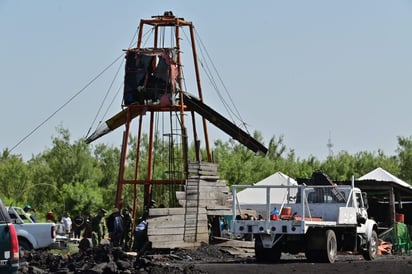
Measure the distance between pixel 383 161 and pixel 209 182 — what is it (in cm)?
5173

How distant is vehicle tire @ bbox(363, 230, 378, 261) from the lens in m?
33.1

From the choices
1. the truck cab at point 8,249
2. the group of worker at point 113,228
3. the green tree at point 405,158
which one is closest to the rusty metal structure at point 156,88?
the group of worker at point 113,228

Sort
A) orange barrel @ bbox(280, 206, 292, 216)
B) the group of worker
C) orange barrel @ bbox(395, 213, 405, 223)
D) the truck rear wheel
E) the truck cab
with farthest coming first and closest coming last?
orange barrel @ bbox(395, 213, 405, 223) < the group of worker < orange barrel @ bbox(280, 206, 292, 216) < the truck rear wheel < the truck cab

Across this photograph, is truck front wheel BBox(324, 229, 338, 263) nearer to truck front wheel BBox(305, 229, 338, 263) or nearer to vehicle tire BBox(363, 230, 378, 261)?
truck front wheel BBox(305, 229, 338, 263)

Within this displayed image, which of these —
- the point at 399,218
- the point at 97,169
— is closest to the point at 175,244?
the point at 399,218

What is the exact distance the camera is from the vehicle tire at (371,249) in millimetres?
33125

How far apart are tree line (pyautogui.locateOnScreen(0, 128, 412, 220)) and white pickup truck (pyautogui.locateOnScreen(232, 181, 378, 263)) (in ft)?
108

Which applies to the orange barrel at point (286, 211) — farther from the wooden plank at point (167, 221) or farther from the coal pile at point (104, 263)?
the wooden plank at point (167, 221)

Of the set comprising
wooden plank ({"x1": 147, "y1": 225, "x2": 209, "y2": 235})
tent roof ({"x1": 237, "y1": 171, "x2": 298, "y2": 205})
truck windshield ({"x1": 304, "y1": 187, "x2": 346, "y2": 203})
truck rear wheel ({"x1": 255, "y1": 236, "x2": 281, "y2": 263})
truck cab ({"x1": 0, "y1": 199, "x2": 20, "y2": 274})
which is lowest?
truck cab ({"x1": 0, "y1": 199, "x2": 20, "y2": 274})

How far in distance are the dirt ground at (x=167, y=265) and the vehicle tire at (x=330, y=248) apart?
44cm

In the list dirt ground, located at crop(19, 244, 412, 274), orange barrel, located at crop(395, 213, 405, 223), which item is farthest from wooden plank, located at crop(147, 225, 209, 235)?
orange barrel, located at crop(395, 213, 405, 223)

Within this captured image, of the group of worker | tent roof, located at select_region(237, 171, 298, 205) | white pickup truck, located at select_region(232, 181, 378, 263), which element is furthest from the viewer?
tent roof, located at select_region(237, 171, 298, 205)

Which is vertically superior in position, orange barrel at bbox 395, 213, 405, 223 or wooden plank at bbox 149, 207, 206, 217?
orange barrel at bbox 395, 213, 405, 223

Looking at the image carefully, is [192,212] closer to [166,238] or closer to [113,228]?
[166,238]
